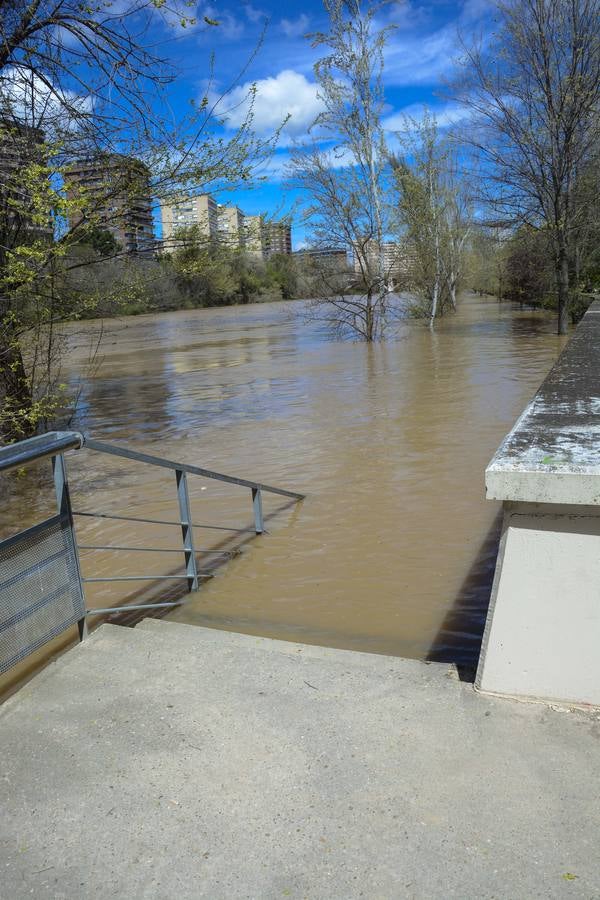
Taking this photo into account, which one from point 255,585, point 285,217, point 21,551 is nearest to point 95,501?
point 255,585

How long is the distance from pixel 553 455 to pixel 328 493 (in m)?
5.14

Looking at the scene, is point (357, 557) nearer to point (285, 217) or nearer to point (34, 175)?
point (34, 175)

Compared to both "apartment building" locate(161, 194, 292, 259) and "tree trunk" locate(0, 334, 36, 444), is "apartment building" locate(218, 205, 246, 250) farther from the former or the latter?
"tree trunk" locate(0, 334, 36, 444)

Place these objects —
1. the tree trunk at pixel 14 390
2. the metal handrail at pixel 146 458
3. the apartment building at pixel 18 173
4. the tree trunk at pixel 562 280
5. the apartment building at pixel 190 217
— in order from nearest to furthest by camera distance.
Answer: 1. the metal handrail at pixel 146 458
2. the apartment building at pixel 18 173
3. the apartment building at pixel 190 217
4. the tree trunk at pixel 14 390
5. the tree trunk at pixel 562 280

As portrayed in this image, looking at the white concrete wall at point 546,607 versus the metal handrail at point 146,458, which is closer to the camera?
the white concrete wall at point 546,607

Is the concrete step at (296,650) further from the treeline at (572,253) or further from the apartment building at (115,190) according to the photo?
the treeline at (572,253)

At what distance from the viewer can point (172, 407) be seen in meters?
14.2

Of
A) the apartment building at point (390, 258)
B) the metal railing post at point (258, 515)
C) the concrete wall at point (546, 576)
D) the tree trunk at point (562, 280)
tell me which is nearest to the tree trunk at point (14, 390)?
the metal railing post at point (258, 515)

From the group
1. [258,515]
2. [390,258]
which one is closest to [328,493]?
[258,515]

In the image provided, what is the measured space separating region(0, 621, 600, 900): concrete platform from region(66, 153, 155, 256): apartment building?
5.18m

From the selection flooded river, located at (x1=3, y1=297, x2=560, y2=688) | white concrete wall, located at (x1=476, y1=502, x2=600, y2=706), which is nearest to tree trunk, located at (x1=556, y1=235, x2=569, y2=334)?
flooded river, located at (x1=3, y1=297, x2=560, y2=688)

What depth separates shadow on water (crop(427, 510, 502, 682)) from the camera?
3.96 meters

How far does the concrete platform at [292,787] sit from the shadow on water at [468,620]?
1221mm

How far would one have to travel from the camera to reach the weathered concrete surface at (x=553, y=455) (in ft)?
6.86
